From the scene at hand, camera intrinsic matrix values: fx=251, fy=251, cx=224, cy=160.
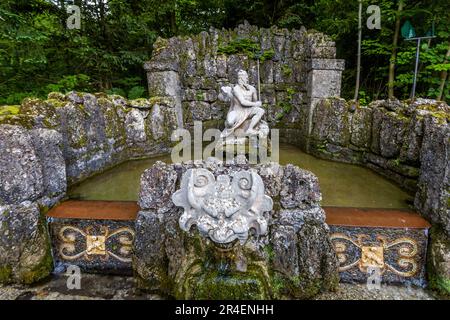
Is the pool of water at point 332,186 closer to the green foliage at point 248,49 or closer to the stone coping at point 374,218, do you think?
the stone coping at point 374,218

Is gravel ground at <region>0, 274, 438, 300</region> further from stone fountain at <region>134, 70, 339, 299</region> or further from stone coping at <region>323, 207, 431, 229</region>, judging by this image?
stone coping at <region>323, 207, 431, 229</region>

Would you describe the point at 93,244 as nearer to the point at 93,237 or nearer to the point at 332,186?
the point at 93,237

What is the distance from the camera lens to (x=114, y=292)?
2.14 metres

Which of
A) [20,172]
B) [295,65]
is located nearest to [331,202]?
[20,172]

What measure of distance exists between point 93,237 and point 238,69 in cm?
432

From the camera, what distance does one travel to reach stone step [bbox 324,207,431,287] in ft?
6.95

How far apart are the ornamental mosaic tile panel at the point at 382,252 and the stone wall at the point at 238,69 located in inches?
129

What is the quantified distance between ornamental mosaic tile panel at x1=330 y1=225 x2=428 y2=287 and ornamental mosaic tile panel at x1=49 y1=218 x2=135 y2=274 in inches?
73.7

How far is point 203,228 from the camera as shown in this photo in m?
1.66

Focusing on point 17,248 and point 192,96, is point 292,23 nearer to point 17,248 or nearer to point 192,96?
point 192,96

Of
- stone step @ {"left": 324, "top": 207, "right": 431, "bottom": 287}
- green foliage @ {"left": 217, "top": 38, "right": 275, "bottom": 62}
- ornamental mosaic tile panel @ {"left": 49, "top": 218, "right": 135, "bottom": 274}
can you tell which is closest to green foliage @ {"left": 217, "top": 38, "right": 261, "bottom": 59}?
green foliage @ {"left": 217, "top": 38, "right": 275, "bottom": 62}

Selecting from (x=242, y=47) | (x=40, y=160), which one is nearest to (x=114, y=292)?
(x=40, y=160)

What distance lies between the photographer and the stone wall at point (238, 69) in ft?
17.3
